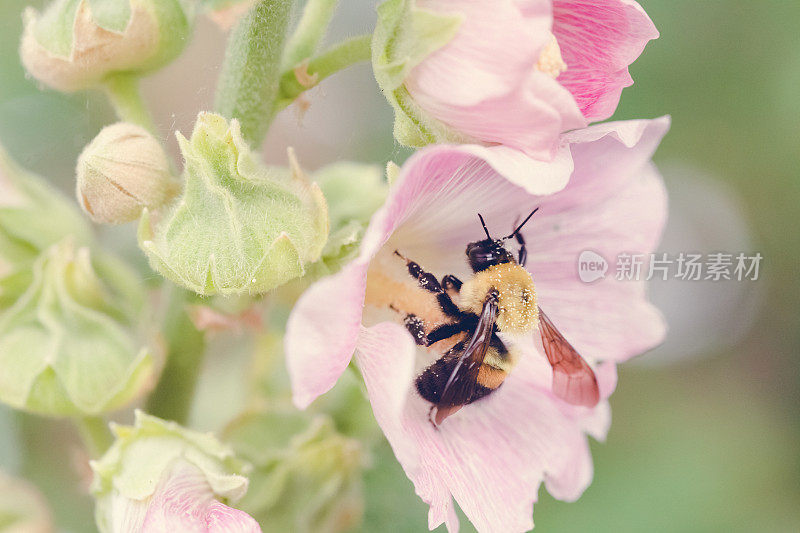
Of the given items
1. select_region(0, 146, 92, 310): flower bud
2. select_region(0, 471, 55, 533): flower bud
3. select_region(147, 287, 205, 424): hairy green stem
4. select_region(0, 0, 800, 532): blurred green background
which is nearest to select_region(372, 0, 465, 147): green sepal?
select_region(147, 287, 205, 424): hairy green stem

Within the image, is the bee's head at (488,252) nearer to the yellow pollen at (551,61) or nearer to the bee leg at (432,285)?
the bee leg at (432,285)

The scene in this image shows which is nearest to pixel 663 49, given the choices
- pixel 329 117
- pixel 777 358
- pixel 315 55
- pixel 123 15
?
pixel 777 358

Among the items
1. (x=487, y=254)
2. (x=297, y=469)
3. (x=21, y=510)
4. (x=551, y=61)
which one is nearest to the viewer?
(x=551, y=61)

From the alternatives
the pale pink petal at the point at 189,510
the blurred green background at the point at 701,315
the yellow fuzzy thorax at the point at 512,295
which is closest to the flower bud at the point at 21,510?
the blurred green background at the point at 701,315

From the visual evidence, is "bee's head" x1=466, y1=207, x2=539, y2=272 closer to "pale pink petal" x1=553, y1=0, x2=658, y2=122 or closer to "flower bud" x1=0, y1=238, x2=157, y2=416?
"pale pink petal" x1=553, y1=0, x2=658, y2=122

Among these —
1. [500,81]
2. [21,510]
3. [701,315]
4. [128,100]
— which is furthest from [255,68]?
[701,315]

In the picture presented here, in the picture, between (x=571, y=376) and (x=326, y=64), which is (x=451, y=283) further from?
(x=326, y=64)
